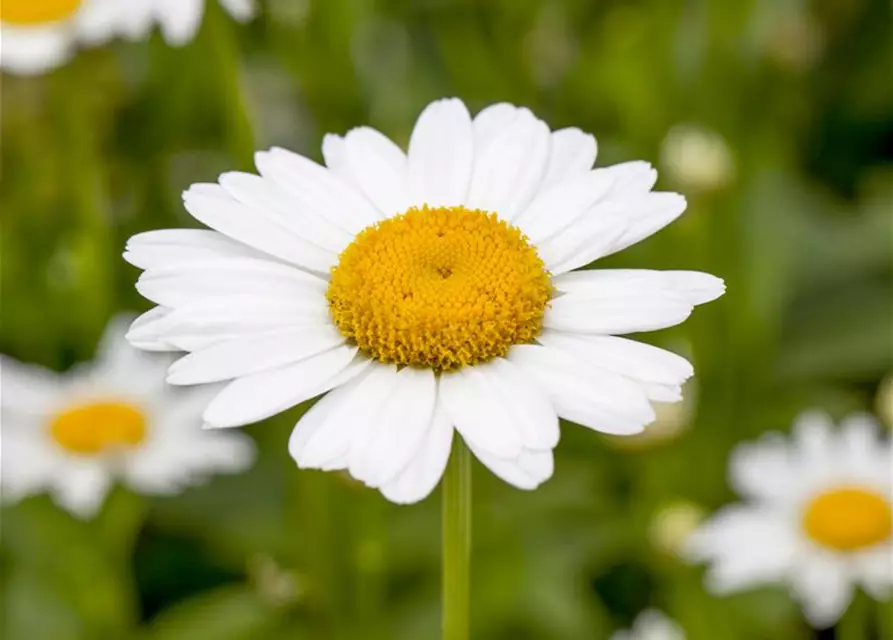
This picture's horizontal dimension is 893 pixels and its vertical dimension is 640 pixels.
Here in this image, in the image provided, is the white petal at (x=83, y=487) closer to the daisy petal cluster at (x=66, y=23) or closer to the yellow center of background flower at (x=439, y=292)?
the daisy petal cluster at (x=66, y=23)

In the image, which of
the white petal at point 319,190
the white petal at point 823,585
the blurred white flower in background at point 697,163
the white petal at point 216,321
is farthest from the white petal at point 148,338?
the blurred white flower in background at point 697,163

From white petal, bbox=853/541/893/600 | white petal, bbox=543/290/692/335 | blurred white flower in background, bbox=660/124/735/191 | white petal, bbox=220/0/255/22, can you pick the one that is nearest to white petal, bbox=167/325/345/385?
white petal, bbox=543/290/692/335

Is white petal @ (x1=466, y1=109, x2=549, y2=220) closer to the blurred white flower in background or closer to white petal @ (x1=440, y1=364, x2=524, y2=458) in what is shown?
white petal @ (x1=440, y1=364, x2=524, y2=458)

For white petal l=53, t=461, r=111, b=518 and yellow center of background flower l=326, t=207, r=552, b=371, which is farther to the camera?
white petal l=53, t=461, r=111, b=518

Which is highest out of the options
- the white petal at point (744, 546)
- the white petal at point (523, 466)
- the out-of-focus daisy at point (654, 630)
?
the white petal at point (523, 466)

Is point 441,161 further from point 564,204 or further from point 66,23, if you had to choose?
point 66,23

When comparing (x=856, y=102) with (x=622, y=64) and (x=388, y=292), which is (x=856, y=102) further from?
(x=388, y=292)
